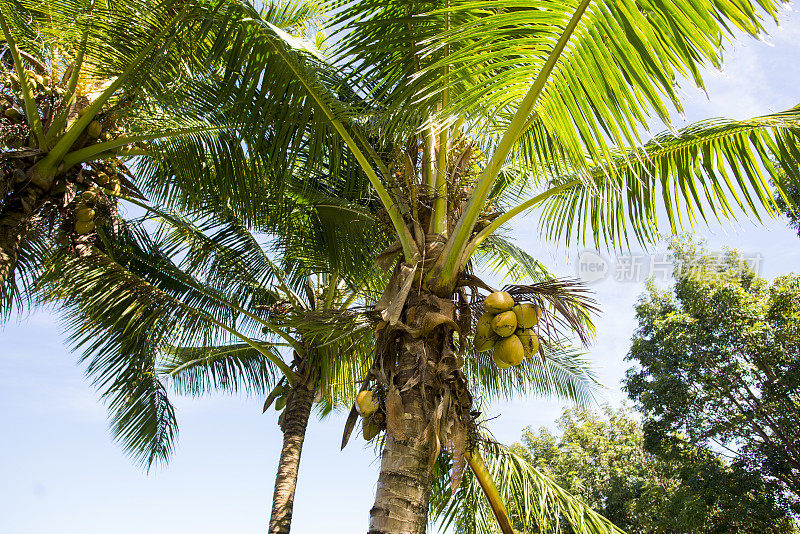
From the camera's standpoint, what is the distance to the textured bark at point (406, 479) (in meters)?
2.59

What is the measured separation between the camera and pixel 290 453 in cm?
643

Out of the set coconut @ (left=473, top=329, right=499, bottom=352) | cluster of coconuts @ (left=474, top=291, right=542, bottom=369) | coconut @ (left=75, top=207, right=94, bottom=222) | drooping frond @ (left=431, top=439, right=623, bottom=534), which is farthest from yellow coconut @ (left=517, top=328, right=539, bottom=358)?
coconut @ (left=75, top=207, right=94, bottom=222)

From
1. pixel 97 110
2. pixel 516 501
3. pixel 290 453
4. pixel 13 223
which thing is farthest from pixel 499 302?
pixel 290 453

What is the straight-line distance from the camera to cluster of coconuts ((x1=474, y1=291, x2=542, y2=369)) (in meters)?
2.93

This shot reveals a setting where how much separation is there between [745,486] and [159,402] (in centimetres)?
1001

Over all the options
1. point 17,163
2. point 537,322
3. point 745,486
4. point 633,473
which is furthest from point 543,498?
point 633,473

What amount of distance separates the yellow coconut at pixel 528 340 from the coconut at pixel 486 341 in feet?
0.42

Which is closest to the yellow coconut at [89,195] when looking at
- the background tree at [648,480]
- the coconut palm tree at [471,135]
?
the coconut palm tree at [471,135]

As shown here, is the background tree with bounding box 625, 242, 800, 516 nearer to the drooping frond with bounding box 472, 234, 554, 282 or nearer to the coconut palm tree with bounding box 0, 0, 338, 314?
the drooping frond with bounding box 472, 234, 554, 282

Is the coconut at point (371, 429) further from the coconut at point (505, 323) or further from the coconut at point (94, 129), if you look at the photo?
the coconut at point (94, 129)

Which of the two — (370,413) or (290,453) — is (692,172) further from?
(290,453)

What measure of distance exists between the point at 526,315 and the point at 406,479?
1.01 meters

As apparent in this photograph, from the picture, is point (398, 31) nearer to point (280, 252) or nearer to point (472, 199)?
point (472, 199)

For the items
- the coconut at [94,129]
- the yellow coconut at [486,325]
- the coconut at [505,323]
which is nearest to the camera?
the coconut at [505,323]
